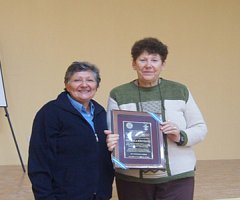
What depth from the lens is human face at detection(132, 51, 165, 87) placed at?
1.74 m

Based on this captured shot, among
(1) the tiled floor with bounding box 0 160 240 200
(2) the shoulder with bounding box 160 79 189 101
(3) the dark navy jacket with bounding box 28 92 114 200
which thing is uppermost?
(2) the shoulder with bounding box 160 79 189 101

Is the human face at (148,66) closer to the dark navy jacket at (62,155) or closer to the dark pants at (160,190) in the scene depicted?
the dark navy jacket at (62,155)

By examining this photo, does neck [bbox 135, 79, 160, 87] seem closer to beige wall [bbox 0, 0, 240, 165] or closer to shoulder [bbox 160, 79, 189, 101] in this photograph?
shoulder [bbox 160, 79, 189, 101]

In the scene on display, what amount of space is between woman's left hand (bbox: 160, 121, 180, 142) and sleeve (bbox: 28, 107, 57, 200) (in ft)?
1.57

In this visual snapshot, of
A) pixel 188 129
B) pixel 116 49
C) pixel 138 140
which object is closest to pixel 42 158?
pixel 138 140

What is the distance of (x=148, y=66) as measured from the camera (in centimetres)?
173

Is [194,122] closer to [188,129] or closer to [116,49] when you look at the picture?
[188,129]

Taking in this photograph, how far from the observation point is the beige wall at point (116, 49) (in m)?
4.30

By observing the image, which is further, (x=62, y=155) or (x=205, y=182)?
(x=205, y=182)

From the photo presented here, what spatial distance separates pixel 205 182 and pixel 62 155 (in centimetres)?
221

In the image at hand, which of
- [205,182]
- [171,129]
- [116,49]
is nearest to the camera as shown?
[171,129]

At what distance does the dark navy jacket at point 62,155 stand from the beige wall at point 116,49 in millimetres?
2837

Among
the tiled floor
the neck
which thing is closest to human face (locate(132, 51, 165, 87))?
the neck

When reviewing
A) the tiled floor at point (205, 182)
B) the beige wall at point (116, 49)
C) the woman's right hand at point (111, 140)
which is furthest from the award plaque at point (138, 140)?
the beige wall at point (116, 49)
